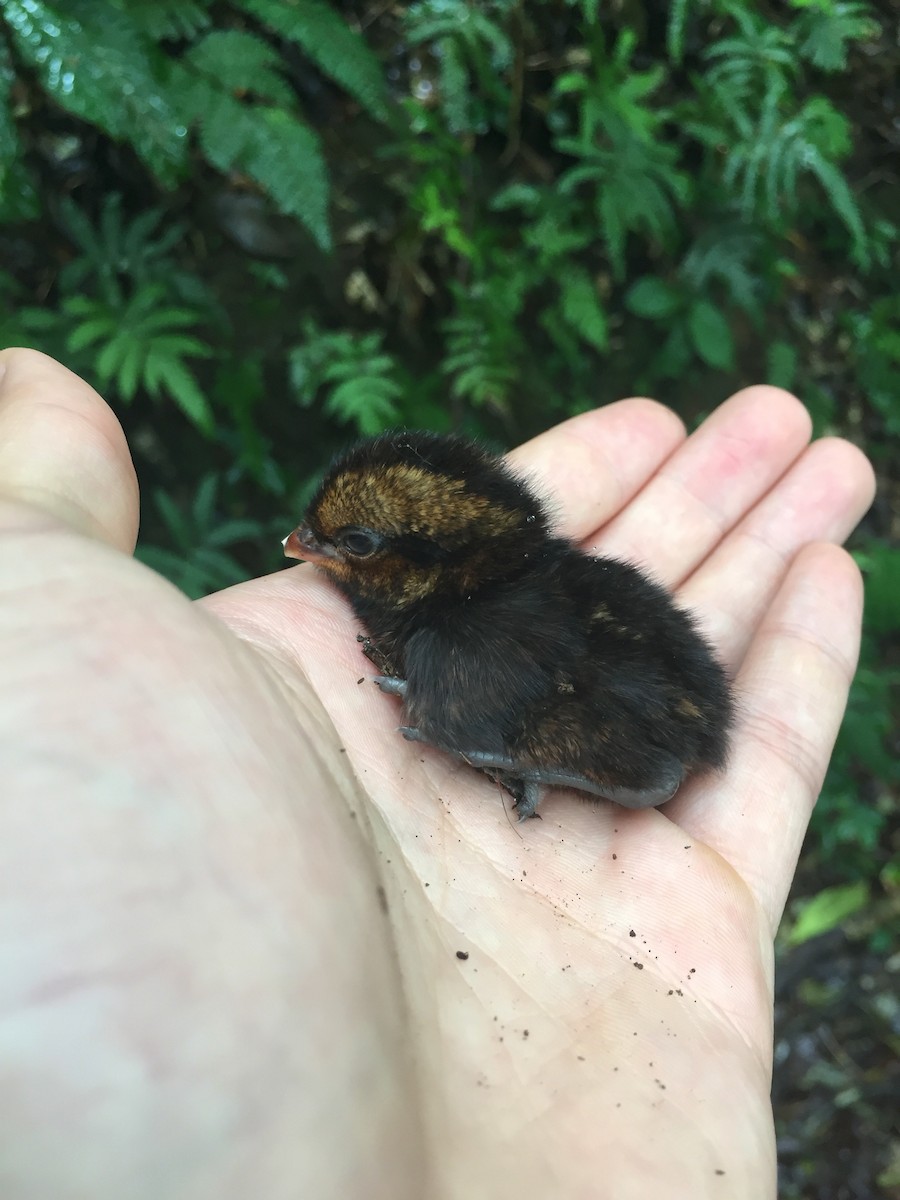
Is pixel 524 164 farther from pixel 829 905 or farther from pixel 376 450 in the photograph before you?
pixel 829 905

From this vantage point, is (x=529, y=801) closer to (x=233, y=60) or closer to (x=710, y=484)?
(x=710, y=484)

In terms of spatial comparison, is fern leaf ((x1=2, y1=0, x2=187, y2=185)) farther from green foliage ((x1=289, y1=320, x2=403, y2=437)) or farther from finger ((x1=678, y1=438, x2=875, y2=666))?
finger ((x1=678, y1=438, x2=875, y2=666))

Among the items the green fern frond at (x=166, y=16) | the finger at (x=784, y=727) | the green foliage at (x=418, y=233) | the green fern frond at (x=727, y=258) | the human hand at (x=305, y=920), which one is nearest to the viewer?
the human hand at (x=305, y=920)

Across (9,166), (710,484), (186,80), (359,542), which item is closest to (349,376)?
(186,80)

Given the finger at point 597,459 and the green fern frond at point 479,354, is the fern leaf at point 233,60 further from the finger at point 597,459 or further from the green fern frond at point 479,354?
the finger at point 597,459

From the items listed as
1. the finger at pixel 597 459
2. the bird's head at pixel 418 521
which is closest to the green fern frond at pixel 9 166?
the bird's head at pixel 418 521

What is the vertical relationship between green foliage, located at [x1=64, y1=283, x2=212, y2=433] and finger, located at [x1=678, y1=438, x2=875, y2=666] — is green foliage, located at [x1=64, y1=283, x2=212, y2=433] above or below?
below

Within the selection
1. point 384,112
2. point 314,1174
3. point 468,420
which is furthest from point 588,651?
point 384,112

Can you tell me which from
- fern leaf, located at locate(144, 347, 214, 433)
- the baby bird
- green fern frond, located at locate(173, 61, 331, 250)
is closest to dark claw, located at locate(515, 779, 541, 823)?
the baby bird
